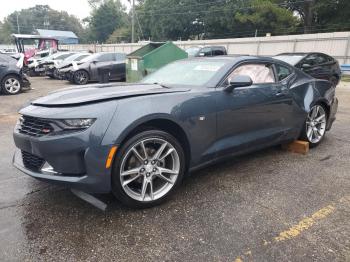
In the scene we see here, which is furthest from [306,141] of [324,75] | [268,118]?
[324,75]

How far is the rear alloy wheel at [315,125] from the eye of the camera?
4797mm

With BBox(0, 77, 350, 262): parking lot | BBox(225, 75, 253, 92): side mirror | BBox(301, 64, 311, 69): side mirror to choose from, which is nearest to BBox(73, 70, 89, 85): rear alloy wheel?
BBox(301, 64, 311, 69): side mirror

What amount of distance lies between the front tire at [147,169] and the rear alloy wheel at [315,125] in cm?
247

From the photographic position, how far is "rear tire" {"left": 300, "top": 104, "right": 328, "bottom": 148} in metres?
4.78

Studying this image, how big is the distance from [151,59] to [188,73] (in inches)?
273

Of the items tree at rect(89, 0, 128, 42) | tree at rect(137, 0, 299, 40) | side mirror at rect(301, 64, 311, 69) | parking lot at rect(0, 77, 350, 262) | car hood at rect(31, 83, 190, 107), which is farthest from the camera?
tree at rect(89, 0, 128, 42)

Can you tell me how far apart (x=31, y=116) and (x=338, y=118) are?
259 inches

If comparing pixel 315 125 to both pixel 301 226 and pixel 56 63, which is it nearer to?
pixel 301 226

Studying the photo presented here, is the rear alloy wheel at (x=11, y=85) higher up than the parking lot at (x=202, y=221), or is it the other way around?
the rear alloy wheel at (x=11, y=85)

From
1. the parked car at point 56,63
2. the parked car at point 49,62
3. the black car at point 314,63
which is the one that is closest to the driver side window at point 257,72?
the black car at point 314,63

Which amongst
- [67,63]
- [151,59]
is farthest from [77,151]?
[67,63]

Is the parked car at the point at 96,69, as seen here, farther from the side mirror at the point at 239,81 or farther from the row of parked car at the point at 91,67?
the side mirror at the point at 239,81

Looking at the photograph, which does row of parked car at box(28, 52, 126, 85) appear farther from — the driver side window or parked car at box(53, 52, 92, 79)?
the driver side window

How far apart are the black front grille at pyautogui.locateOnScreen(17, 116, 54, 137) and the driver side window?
2123 mm
